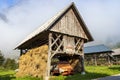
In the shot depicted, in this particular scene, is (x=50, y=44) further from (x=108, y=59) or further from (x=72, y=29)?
(x=108, y=59)

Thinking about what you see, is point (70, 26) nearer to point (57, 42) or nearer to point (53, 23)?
point (57, 42)

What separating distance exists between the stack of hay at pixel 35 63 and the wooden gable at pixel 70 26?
296 cm

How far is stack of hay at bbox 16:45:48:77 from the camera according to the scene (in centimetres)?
2505

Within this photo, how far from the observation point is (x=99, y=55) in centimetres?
6531

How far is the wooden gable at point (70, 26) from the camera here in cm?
2662

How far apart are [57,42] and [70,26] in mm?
2622

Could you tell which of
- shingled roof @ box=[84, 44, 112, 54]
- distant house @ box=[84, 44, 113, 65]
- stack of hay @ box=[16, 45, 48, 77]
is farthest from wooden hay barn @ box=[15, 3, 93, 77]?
distant house @ box=[84, 44, 113, 65]

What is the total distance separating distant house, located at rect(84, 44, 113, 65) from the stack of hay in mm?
36837

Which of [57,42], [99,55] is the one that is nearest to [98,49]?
[99,55]

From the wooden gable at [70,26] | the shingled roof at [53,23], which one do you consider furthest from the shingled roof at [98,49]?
the wooden gable at [70,26]

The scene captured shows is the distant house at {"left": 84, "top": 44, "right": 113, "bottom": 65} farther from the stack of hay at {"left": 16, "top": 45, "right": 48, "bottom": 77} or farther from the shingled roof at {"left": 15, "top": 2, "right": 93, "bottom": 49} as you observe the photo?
the stack of hay at {"left": 16, "top": 45, "right": 48, "bottom": 77}

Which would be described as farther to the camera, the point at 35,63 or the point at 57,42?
the point at 57,42

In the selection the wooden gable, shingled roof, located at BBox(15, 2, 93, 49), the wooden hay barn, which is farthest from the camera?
the wooden gable

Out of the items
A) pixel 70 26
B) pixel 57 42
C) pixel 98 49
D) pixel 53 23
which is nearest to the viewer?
pixel 53 23
